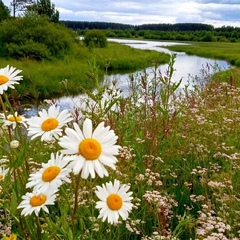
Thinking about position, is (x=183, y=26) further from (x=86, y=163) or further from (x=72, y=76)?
(x=86, y=163)

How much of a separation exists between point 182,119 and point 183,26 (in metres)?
112

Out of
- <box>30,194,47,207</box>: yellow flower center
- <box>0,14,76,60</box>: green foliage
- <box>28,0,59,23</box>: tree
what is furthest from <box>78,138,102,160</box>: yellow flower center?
<box>28,0,59,23</box>: tree

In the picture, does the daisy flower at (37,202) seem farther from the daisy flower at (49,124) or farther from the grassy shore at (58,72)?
the grassy shore at (58,72)

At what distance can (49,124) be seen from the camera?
1284mm

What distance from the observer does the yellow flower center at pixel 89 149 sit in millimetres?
1076

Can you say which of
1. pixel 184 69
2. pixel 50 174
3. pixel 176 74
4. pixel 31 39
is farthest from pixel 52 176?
pixel 184 69

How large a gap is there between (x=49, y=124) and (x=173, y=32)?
101604mm

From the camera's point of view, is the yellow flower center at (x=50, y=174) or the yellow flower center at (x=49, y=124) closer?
the yellow flower center at (x=50, y=174)

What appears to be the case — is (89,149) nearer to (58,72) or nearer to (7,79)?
(7,79)

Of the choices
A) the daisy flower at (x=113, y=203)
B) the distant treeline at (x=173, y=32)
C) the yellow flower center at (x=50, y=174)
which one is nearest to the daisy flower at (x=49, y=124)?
the yellow flower center at (x=50, y=174)

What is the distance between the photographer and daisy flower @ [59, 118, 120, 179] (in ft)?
3.50

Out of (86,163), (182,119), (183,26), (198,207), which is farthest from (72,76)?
(183,26)

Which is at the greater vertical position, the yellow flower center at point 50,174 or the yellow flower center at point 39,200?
the yellow flower center at point 50,174

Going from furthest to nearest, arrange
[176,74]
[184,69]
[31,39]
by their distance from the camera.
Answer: [184,69]
[31,39]
[176,74]
